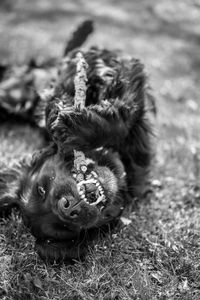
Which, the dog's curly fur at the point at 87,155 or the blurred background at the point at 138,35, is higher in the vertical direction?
the dog's curly fur at the point at 87,155

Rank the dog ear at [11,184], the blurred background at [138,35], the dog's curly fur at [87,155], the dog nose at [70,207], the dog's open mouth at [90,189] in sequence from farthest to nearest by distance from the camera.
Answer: the blurred background at [138,35]
the dog ear at [11,184]
the dog's curly fur at [87,155]
the dog's open mouth at [90,189]
the dog nose at [70,207]

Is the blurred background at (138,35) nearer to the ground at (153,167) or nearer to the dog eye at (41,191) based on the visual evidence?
the ground at (153,167)

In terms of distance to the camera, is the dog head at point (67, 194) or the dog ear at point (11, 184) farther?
the dog ear at point (11, 184)

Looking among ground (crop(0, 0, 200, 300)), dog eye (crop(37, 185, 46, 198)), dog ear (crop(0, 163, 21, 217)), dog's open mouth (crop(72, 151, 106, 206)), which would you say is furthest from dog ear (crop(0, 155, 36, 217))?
dog's open mouth (crop(72, 151, 106, 206))

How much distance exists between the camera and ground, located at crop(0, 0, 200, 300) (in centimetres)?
265

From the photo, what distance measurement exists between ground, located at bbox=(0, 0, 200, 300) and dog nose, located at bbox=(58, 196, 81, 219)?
43 cm

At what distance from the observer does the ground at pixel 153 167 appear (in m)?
2.65

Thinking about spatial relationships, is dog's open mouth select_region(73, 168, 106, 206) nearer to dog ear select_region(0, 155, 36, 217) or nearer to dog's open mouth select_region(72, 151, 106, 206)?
dog's open mouth select_region(72, 151, 106, 206)

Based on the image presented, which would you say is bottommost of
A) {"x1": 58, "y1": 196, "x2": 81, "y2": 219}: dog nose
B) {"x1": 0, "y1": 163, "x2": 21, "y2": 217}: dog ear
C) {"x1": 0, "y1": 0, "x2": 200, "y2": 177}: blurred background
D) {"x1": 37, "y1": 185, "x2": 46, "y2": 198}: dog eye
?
{"x1": 0, "y1": 0, "x2": 200, "y2": 177}: blurred background

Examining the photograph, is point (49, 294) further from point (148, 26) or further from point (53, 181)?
point (148, 26)

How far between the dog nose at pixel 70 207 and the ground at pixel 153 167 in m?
0.43

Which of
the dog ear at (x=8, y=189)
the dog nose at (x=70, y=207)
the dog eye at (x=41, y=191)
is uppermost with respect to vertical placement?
the dog nose at (x=70, y=207)

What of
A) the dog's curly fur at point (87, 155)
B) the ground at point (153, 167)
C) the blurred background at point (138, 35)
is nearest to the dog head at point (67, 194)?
the dog's curly fur at point (87, 155)

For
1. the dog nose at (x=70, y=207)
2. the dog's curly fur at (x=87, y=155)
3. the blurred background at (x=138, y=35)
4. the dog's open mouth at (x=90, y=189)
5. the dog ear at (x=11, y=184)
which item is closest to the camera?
the dog nose at (x=70, y=207)
